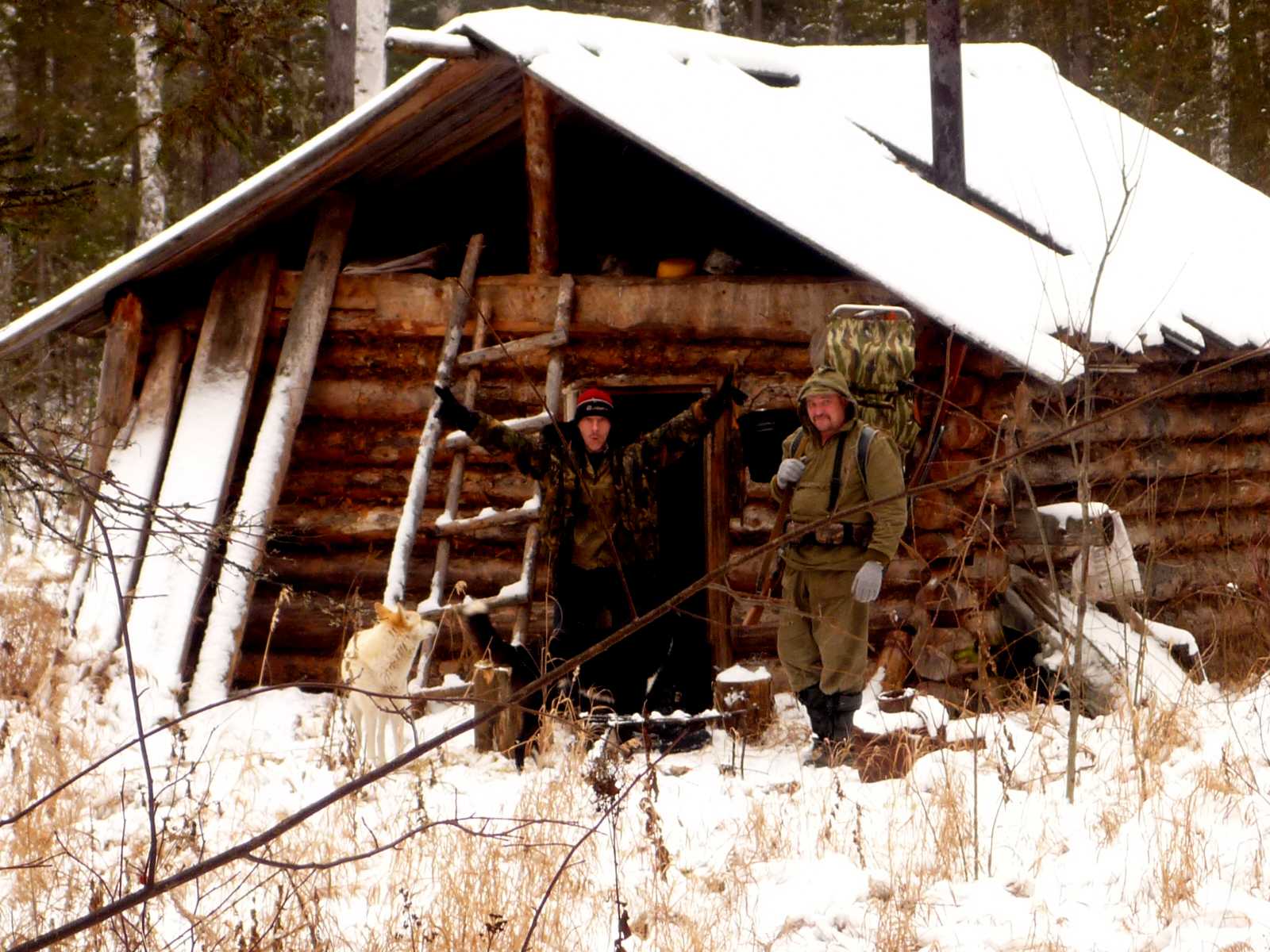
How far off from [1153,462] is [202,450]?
18.6ft

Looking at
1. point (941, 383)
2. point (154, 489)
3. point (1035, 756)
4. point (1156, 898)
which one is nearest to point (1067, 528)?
point (941, 383)

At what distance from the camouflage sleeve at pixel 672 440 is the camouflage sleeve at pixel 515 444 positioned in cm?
43

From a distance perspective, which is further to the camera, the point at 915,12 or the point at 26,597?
the point at 915,12

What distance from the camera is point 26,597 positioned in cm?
900

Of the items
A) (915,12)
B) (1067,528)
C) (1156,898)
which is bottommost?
(1156,898)

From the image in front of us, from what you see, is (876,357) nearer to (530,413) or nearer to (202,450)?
(530,413)

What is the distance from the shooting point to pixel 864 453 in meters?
5.87

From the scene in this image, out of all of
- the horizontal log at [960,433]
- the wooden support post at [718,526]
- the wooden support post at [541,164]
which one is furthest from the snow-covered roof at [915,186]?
the wooden support post at [718,526]

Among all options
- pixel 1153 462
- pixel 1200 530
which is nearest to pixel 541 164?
pixel 1153 462

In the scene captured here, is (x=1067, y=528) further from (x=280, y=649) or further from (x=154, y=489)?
(x=154, y=489)

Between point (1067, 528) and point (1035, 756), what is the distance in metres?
1.76

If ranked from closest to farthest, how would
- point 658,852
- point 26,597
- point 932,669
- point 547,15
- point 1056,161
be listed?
point 658,852 → point 932,669 → point 547,15 → point 26,597 → point 1056,161

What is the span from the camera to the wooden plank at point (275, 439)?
6.87m

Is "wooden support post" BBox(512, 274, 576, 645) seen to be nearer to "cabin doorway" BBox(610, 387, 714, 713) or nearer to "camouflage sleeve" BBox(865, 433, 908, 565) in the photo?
"cabin doorway" BBox(610, 387, 714, 713)
